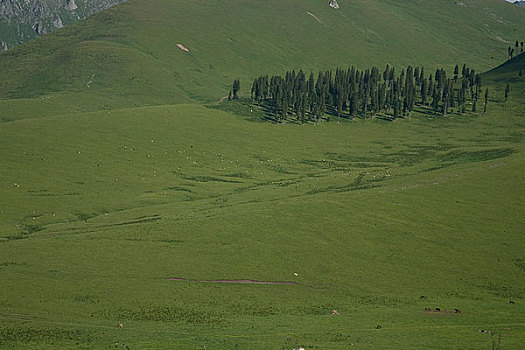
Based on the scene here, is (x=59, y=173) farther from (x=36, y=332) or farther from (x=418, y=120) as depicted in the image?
(x=418, y=120)

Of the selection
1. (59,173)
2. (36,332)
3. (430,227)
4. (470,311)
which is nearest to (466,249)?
(430,227)

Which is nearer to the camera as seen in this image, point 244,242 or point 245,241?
point 244,242

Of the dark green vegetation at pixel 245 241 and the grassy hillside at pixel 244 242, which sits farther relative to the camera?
the grassy hillside at pixel 244 242

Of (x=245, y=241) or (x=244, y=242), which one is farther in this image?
(x=245, y=241)

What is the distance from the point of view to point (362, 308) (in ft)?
198

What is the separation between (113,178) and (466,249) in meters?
67.9

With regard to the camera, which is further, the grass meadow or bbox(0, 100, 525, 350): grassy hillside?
bbox(0, 100, 525, 350): grassy hillside

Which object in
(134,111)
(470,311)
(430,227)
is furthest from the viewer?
(134,111)

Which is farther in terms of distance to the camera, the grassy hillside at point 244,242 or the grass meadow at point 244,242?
the grassy hillside at point 244,242

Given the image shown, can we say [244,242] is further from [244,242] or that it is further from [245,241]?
[245,241]

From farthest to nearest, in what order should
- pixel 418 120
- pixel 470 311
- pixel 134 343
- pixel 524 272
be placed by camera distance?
pixel 418 120
pixel 524 272
pixel 470 311
pixel 134 343

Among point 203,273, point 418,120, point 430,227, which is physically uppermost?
point 418,120

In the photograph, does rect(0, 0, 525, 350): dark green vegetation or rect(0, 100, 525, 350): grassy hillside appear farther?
rect(0, 100, 525, 350): grassy hillside

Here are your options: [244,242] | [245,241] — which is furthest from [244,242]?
[245,241]
